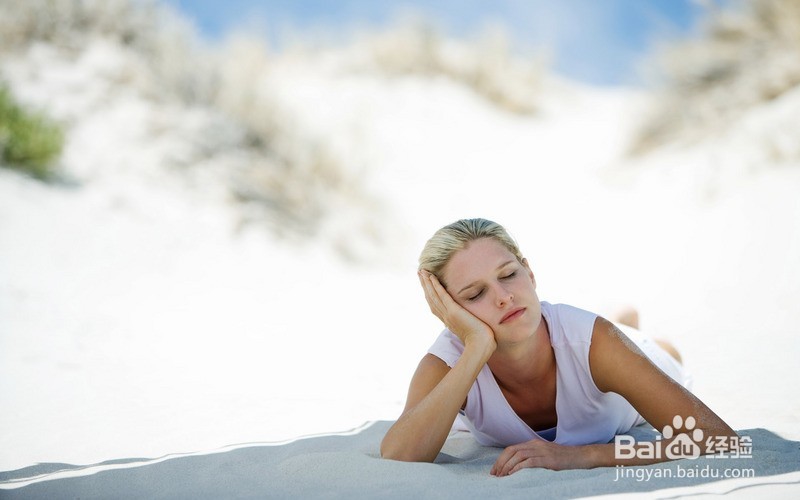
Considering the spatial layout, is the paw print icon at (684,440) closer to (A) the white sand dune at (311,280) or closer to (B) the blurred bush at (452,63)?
(A) the white sand dune at (311,280)

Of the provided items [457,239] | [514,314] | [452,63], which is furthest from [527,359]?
[452,63]

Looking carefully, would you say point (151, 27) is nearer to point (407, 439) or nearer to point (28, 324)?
point (28, 324)

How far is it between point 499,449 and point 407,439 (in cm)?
65

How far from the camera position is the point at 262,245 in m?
7.74

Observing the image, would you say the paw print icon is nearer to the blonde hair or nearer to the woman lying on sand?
the woman lying on sand

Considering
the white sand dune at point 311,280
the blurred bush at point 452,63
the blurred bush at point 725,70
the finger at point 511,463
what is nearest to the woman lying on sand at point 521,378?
the finger at point 511,463

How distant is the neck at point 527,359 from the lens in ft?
8.79

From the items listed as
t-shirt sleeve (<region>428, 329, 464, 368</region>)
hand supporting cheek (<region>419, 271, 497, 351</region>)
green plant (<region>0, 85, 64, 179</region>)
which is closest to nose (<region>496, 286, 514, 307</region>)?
hand supporting cheek (<region>419, 271, 497, 351</region>)

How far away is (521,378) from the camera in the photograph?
281 cm

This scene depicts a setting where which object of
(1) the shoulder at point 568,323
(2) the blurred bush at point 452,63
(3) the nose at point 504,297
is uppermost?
(2) the blurred bush at point 452,63

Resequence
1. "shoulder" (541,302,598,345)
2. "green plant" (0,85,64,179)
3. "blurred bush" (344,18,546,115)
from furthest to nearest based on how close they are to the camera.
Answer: "blurred bush" (344,18,546,115), "green plant" (0,85,64,179), "shoulder" (541,302,598,345)

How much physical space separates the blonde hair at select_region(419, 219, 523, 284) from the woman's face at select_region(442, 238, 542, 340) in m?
0.02

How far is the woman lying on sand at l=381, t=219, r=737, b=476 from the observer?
2.43m

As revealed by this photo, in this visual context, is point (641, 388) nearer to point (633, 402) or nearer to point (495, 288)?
point (633, 402)
